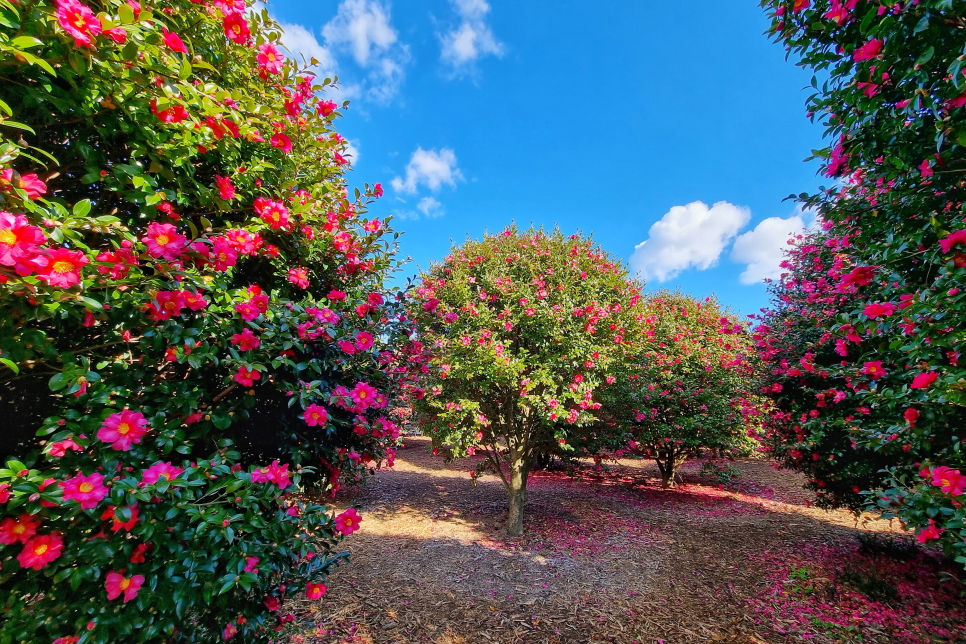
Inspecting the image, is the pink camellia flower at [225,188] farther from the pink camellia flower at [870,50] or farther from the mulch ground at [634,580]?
the pink camellia flower at [870,50]

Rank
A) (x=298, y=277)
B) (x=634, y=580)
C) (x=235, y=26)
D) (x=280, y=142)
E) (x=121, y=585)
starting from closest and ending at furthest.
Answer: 1. (x=121, y=585)
2. (x=235, y=26)
3. (x=280, y=142)
4. (x=298, y=277)
5. (x=634, y=580)

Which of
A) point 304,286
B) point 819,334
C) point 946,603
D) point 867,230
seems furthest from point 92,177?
point 946,603

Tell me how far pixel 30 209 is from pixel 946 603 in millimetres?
8073

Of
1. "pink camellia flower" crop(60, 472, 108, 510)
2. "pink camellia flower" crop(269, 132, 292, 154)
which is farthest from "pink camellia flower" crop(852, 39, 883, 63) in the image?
"pink camellia flower" crop(60, 472, 108, 510)

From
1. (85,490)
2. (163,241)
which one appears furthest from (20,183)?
(85,490)

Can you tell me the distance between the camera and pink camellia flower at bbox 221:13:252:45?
209 cm

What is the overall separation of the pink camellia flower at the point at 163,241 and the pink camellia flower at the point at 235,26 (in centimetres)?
137

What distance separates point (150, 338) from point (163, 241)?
0.44 meters

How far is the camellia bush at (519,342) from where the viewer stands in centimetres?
564

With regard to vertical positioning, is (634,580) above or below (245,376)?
below

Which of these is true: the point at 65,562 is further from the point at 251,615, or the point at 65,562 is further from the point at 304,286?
the point at 304,286

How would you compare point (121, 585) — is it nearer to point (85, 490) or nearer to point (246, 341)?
point (85, 490)

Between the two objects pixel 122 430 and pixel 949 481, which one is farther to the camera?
pixel 949 481

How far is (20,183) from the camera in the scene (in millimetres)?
1233
